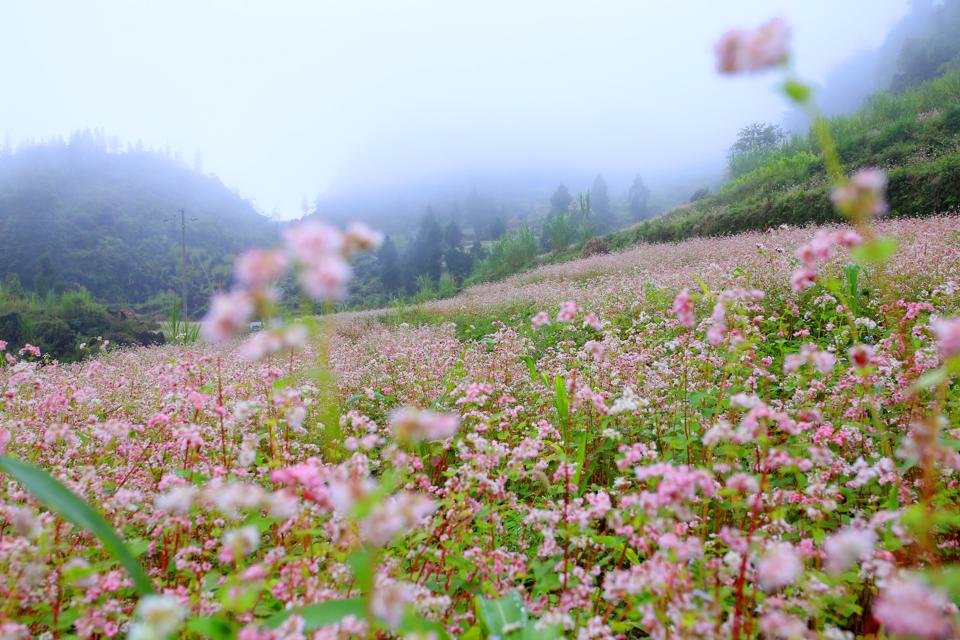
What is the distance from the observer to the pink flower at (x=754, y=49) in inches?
48.9

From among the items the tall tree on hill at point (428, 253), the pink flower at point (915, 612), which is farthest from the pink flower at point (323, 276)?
the tall tree on hill at point (428, 253)

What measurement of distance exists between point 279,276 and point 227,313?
14 centimetres

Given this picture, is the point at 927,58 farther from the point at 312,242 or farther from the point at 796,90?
the point at 312,242

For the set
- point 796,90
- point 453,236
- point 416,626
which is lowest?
point 416,626

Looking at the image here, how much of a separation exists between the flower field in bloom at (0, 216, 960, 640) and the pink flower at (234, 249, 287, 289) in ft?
1.03

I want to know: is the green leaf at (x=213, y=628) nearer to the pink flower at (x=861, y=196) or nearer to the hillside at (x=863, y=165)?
the pink flower at (x=861, y=196)

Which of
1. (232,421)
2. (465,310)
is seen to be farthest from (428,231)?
(232,421)

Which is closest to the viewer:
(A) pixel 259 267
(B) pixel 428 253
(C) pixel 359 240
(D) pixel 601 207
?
(A) pixel 259 267

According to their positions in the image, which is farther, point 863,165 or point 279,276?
point 863,165

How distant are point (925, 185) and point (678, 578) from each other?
59.7 ft

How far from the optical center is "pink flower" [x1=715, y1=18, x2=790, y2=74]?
1.24 m

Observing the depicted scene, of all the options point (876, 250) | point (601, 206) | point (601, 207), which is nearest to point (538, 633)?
point (876, 250)

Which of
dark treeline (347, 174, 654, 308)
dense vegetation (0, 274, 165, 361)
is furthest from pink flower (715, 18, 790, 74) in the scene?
dark treeline (347, 174, 654, 308)

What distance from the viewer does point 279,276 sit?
3.64 feet
